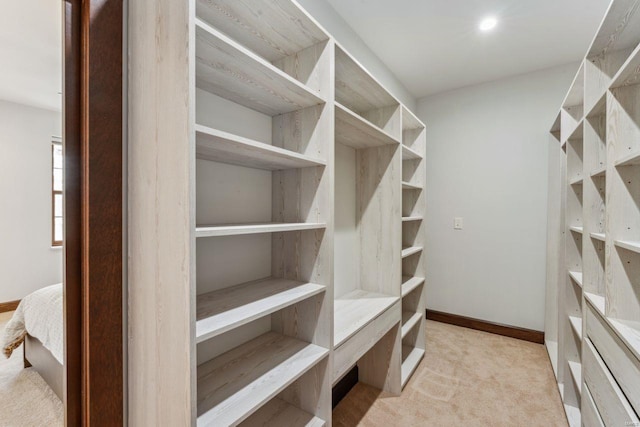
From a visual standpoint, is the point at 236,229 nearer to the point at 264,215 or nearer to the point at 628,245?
the point at 264,215

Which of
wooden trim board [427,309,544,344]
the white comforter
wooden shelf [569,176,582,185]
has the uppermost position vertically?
wooden shelf [569,176,582,185]

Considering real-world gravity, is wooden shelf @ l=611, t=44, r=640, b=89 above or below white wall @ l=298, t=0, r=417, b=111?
below

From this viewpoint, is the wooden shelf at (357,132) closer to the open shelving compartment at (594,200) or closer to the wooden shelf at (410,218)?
the wooden shelf at (410,218)

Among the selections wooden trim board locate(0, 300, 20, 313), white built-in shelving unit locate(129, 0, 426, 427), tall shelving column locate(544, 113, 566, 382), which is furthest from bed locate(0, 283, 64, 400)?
tall shelving column locate(544, 113, 566, 382)

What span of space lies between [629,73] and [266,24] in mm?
1562

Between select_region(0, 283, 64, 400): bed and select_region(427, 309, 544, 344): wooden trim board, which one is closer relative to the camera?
select_region(0, 283, 64, 400): bed

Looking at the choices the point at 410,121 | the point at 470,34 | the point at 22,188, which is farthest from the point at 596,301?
the point at 22,188

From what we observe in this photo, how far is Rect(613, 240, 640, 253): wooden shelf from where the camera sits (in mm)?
1110

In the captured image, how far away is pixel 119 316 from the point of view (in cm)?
99

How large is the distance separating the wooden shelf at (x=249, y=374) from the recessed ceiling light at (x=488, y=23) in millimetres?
2536

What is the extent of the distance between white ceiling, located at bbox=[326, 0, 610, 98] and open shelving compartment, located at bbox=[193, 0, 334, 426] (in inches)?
42.4

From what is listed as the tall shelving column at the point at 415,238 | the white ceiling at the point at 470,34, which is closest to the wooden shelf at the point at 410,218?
the tall shelving column at the point at 415,238

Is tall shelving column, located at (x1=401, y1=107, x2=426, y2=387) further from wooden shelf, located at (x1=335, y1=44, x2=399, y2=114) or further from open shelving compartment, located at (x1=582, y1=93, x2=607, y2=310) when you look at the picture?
open shelving compartment, located at (x1=582, y1=93, x2=607, y2=310)

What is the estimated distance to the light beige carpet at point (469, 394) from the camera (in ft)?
6.21
